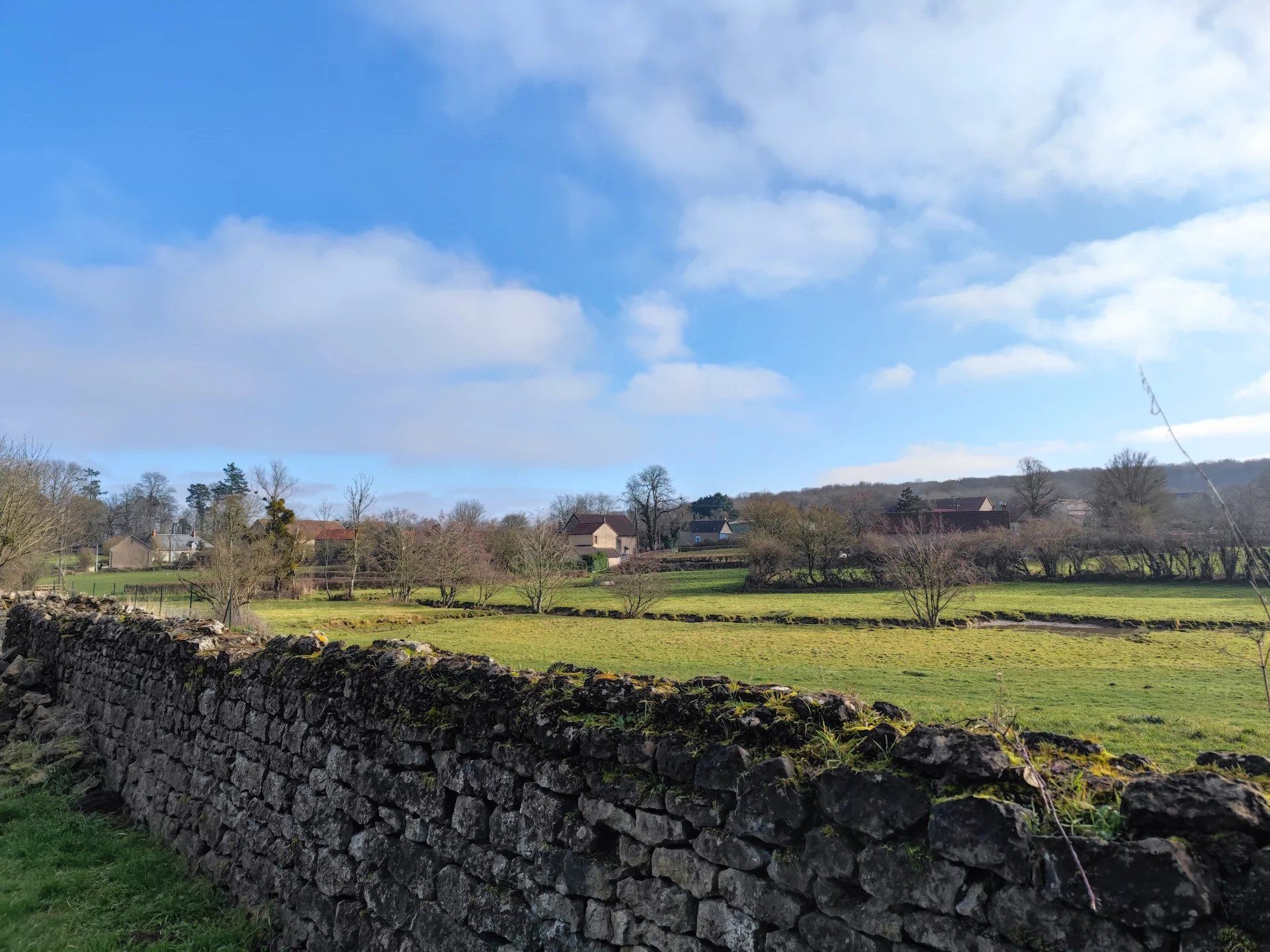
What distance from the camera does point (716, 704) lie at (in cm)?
359

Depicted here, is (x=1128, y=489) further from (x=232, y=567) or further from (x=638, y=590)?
(x=232, y=567)

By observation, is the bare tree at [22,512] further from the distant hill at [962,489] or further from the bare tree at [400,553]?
the distant hill at [962,489]

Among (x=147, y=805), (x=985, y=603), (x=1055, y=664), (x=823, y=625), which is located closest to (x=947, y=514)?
(x=985, y=603)

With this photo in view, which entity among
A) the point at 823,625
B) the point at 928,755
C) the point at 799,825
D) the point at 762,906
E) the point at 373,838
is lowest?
the point at 823,625

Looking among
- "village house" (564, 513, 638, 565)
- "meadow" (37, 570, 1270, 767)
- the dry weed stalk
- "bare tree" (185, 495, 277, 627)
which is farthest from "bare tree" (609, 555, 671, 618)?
"village house" (564, 513, 638, 565)

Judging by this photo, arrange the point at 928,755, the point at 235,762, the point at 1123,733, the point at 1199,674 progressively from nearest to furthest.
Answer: the point at 928,755 → the point at 235,762 → the point at 1123,733 → the point at 1199,674

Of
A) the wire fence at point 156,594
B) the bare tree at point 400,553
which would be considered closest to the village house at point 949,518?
the bare tree at point 400,553

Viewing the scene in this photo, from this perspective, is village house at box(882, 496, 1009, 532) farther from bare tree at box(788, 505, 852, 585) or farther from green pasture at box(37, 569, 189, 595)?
green pasture at box(37, 569, 189, 595)

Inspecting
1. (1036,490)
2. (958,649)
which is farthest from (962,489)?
(958,649)

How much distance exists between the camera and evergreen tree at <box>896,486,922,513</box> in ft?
265

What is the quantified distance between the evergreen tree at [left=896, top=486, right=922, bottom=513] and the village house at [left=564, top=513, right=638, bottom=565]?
3374 cm

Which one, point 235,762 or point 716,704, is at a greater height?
point 716,704

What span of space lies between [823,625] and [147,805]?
32.0 m

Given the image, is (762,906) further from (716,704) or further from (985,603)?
(985,603)
